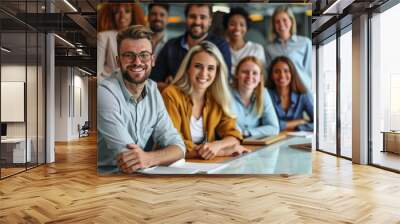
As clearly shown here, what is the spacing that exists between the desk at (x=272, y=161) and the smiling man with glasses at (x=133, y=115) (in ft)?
1.28

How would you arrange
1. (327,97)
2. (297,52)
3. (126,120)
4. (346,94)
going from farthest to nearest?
(327,97) → (346,94) → (297,52) → (126,120)

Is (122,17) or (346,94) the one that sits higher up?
(122,17)

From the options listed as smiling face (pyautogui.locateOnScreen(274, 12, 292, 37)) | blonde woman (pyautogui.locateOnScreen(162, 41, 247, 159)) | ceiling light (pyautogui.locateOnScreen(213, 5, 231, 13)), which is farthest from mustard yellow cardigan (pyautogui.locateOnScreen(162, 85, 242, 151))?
smiling face (pyautogui.locateOnScreen(274, 12, 292, 37))

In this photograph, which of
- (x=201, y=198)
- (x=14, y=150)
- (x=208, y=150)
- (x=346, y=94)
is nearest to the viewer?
(x=201, y=198)

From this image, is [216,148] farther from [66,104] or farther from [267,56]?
[66,104]

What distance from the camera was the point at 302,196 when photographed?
17.0 feet

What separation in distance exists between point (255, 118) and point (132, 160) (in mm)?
2182

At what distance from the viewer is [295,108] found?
6.73 meters

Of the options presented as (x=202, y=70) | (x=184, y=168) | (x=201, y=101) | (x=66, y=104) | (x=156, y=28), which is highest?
(x=156, y=28)

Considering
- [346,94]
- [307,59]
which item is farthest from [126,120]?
[346,94]

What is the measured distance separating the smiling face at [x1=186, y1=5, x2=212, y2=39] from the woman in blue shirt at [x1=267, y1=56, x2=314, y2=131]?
1302 millimetres

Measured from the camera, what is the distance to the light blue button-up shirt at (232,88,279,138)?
6680 mm

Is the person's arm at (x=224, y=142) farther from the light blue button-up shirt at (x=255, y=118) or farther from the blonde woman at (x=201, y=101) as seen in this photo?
the light blue button-up shirt at (x=255, y=118)

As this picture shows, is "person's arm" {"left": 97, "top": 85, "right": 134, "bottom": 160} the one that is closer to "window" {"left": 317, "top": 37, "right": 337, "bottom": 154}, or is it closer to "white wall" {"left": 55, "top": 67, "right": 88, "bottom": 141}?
"window" {"left": 317, "top": 37, "right": 337, "bottom": 154}
